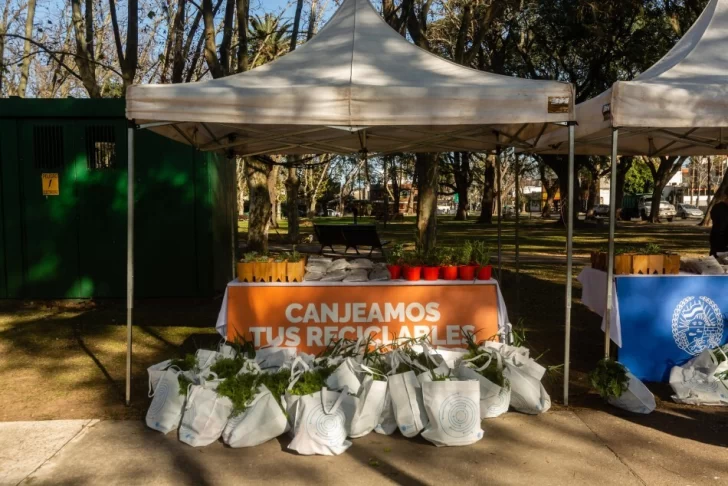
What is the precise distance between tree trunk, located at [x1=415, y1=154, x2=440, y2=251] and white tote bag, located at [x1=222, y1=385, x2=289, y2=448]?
7429 millimetres

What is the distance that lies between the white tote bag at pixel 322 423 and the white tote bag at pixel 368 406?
5 centimetres

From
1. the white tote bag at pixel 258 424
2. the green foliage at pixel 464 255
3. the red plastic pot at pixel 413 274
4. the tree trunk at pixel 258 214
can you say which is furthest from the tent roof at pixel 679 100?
the tree trunk at pixel 258 214

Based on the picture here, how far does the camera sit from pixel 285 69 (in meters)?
6.09

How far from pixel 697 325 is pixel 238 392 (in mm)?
4190

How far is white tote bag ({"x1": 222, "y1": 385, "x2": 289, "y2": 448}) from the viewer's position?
471 centimetres

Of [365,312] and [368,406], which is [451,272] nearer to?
[365,312]

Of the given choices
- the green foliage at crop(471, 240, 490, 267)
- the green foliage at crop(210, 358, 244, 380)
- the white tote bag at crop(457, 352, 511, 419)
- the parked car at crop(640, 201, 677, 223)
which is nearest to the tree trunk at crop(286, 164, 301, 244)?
the green foliage at crop(471, 240, 490, 267)

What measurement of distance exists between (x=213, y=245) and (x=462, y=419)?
625 centimetres

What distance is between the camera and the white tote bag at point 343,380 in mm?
4895

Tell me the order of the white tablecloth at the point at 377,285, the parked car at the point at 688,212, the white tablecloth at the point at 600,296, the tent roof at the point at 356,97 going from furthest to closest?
the parked car at the point at 688,212 < the white tablecloth at the point at 377,285 < the white tablecloth at the point at 600,296 < the tent roof at the point at 356,97

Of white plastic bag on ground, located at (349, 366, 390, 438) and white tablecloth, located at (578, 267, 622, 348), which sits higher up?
white tablecloth, located at (578, 267, 622, 348)

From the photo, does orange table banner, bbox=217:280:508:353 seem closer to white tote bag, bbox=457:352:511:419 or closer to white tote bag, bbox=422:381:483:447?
white tote bag, bbox=457:352:511:419

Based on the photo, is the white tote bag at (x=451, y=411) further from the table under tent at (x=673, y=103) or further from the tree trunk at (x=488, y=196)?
the tree trunk at (x=488, y=196)

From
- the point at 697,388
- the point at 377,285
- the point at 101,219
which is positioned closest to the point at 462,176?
the point at 101,219
